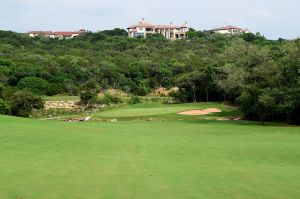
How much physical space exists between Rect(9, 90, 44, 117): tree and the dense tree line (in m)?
2.05

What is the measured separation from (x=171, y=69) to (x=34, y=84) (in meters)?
34.2

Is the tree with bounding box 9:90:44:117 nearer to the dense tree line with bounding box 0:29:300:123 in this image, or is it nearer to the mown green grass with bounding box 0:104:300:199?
the dense tree line with bounding box 0:29:300:123

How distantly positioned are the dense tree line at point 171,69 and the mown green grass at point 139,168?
21282mm

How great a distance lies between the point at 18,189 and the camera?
11727mm

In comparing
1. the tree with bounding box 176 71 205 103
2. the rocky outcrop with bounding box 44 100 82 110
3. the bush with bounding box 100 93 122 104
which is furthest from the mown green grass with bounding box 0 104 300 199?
the bush with bounding box 100 93 122 104

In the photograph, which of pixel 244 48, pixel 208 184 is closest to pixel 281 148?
pixel 208 184

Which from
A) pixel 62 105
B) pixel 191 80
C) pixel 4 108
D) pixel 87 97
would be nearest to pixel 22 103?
pixel 4 108

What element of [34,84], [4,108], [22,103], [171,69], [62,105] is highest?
[171,69]

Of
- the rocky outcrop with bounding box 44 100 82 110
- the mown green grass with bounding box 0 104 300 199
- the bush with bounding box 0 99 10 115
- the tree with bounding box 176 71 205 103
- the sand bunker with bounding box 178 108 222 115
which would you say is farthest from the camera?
the rocky outcrop with bounding box 44 100 82 110

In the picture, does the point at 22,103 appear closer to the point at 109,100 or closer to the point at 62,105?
the point at 62,105

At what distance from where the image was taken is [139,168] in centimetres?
1638

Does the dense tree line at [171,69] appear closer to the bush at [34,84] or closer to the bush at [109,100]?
the bush at [34,84]

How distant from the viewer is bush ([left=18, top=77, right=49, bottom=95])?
3432 inches

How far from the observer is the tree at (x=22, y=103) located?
5853cm
